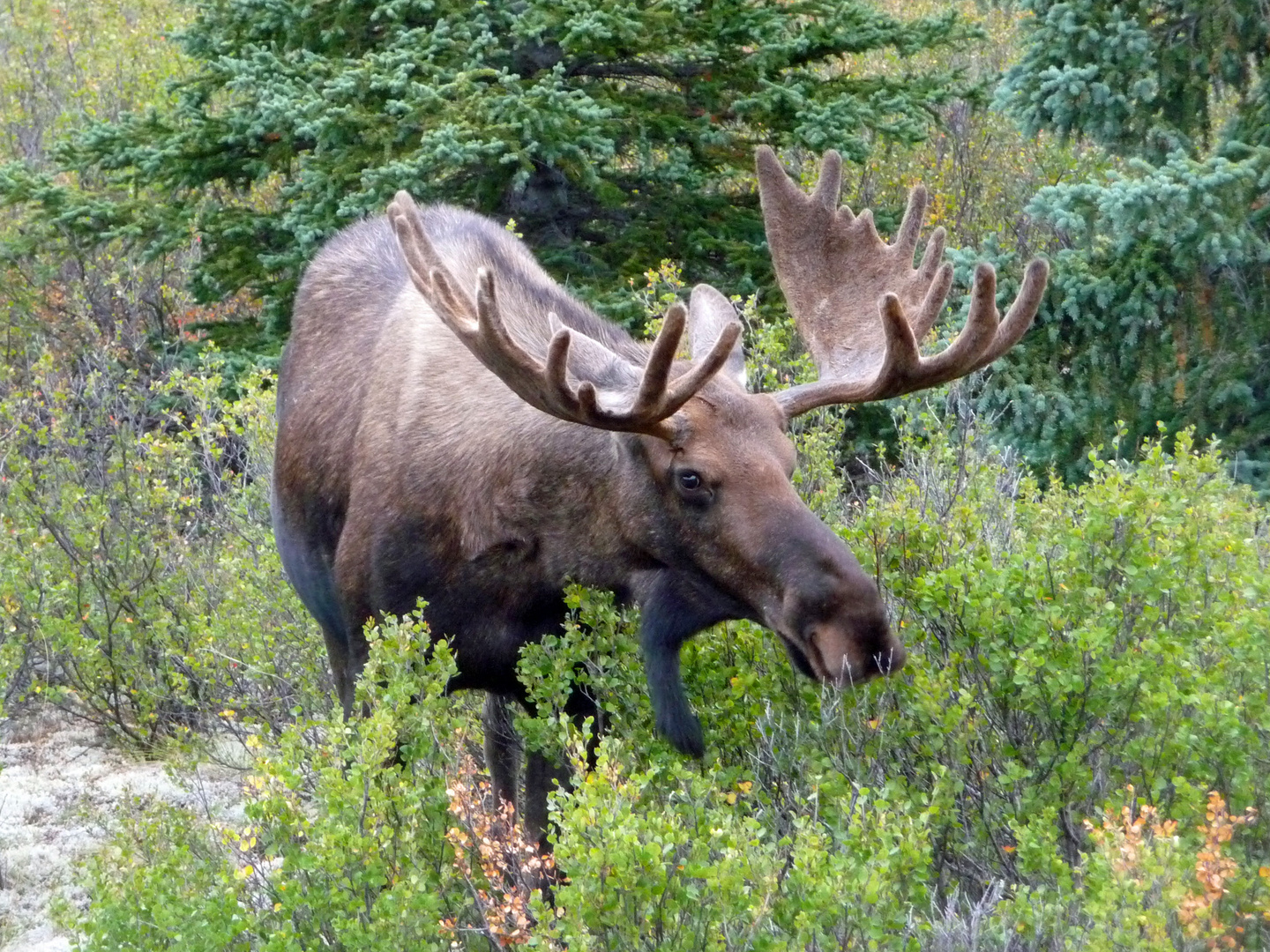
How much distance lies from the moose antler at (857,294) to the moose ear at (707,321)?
0.21 meters

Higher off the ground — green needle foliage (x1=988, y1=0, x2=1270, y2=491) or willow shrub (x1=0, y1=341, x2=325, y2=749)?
green needle foliage (x1=988, y1=0, x2=1270, y2=491)

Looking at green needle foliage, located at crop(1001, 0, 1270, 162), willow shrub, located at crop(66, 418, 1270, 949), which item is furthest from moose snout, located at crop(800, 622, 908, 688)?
green needle foliage, located at crop(1001, 0, 1270, 162)

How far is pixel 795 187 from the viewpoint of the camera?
5160 millimetres

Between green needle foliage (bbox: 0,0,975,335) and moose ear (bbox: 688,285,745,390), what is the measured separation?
11.9ft

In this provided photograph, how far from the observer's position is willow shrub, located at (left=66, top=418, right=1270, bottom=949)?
310cm

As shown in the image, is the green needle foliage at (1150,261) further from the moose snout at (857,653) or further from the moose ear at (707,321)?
the moose snout at (857,653)

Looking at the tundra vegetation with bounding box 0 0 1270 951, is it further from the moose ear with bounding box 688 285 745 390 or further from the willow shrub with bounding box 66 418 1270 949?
the moose ear with bounding box 688 285 745 390

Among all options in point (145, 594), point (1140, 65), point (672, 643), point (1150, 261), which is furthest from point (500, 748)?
point (1140, 65)

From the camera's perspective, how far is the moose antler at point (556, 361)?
373 centimetres

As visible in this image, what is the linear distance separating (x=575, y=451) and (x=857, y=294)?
4.00 feet

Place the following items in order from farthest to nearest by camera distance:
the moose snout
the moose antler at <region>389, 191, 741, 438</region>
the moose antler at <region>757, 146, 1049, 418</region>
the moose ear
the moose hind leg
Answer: the moose hind leg → the moose ear → the moose antler at <region>757, 146, 1049, 418</region> → the moose antler at <region>389, 191, 741, 438</region> → the moose snout

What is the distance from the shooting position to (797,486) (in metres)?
5.64

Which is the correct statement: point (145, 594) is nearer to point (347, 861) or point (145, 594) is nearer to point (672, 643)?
point (672, 643)

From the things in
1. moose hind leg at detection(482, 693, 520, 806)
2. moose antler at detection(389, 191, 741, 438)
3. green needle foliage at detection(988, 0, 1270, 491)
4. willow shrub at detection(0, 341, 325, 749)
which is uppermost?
moose antler at detection(389, 191, 741, 438)
